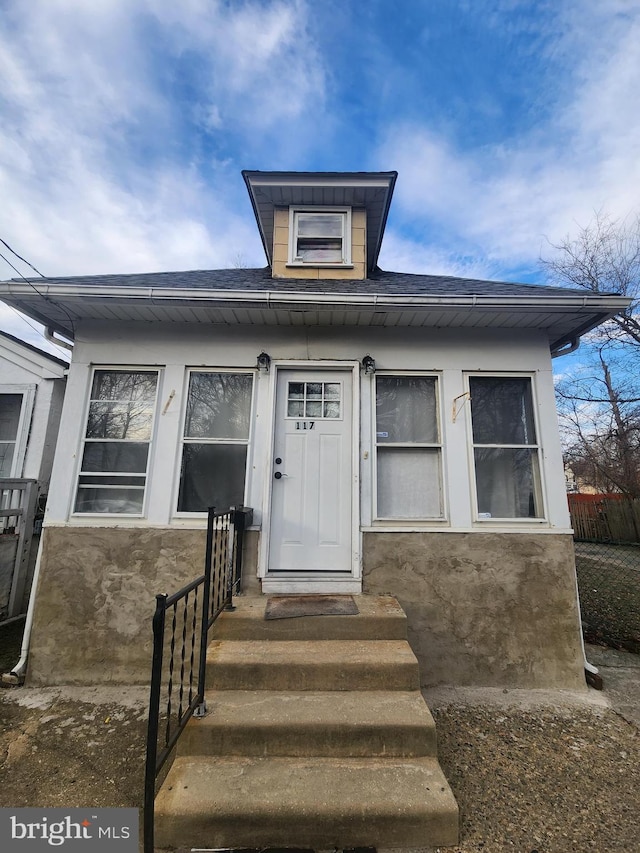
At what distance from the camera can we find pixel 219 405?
378 centimetres

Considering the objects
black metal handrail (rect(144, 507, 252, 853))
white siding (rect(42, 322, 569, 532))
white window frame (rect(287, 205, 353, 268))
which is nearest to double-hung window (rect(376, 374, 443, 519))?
white siding (rect(42, 322, 569, 532))

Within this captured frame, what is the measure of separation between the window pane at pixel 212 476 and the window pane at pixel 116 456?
0.45 m

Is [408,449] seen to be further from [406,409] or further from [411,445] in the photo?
[406,409]

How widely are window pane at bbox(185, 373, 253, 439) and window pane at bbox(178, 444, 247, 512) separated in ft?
0.50

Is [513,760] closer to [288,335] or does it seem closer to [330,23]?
[288,335]

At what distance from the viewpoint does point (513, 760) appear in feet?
7.56

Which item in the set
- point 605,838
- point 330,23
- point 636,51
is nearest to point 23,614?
point 605,838

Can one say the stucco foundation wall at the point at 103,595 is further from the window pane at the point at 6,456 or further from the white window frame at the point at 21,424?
the window pane at the point at 6,456

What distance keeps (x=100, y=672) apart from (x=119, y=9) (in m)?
7.52

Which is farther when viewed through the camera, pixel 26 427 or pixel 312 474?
pixel 26 427

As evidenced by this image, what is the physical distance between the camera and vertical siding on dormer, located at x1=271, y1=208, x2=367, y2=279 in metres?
4.72

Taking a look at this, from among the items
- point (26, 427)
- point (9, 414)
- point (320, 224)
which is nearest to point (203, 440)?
point (320, 224)

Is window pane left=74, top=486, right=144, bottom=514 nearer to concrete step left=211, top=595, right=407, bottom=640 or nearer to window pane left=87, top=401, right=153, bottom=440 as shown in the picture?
window pane left=87, top=401, right=153, bottom=440

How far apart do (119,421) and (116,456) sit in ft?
1.20
